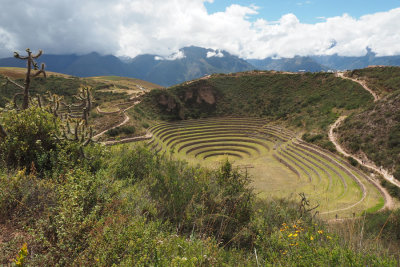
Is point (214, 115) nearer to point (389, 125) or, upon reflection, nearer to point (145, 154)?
point (389, 125)

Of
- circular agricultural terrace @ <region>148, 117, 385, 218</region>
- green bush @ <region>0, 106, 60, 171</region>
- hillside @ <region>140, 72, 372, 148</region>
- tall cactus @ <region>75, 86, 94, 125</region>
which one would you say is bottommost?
circular agricultural terrace @ <region>148, 117, 385, 218</region>

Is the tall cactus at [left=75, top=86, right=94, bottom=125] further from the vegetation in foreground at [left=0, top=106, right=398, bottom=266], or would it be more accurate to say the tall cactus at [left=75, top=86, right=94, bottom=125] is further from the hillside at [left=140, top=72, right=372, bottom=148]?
the hillside at [left=140, top=72, right=372, bottom=148]

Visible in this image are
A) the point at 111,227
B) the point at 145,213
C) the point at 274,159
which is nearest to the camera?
the point at 111,227

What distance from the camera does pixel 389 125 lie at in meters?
27.5

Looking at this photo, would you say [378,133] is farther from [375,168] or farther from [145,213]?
[145,213]

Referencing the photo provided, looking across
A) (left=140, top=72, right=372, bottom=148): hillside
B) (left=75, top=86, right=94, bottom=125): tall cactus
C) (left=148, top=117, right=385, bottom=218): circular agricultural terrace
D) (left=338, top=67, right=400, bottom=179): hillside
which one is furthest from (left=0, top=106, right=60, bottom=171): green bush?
(left=140, top=72, right=372, bottom=148): hillside

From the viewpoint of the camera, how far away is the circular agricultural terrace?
19.0 metres

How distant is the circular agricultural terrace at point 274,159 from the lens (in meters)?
19.0

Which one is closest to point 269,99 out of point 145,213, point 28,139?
point 145,213

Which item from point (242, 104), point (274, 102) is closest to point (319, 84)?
point (274, 102)

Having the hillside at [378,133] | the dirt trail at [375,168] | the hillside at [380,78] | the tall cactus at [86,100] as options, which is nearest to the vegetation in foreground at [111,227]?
the tall cactus at [86,100]

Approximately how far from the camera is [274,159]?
105 ft

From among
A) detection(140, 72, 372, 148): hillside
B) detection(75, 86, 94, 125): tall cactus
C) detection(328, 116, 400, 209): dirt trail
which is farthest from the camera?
detection(140, 72, 372, 148): hillside

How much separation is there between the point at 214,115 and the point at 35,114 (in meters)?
51.0
